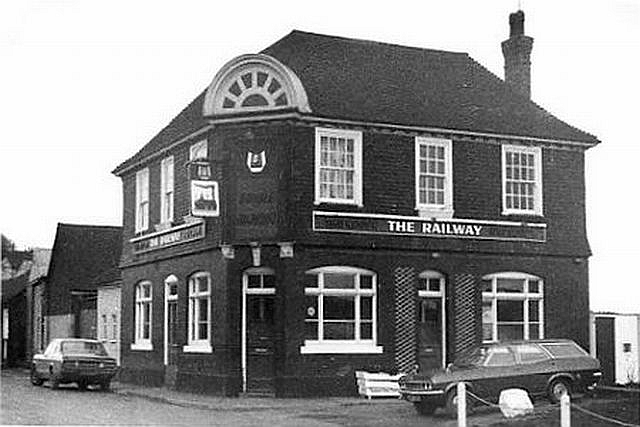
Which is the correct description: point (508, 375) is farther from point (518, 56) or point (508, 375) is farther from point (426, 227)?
point (518, 56)

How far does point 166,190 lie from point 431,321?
5088 millimetres

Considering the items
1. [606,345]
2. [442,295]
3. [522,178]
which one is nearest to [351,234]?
[442,295]

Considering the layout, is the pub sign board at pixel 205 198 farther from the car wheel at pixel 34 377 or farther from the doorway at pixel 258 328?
the car wheel at pixel 34 377

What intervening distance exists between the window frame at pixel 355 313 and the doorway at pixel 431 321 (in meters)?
0.79

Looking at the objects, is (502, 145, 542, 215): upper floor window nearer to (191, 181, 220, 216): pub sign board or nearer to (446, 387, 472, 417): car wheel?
(446, 387, 472, 417): car wheel

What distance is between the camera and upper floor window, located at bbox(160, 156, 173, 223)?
72.5 feet

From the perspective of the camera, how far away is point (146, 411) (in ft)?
62.2

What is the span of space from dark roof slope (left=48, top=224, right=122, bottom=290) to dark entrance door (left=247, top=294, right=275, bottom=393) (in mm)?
2698

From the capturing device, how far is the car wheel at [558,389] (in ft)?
63.9

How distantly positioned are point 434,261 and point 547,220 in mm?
2033

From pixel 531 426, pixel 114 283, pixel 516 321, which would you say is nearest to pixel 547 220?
pixel 516 321

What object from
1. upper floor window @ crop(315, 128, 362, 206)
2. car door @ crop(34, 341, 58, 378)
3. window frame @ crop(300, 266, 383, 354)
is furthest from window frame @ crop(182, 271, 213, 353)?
car door @ crop(34, 341, 58, 378)

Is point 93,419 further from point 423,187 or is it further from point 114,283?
point 423,187

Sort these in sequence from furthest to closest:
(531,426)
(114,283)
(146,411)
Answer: (114,283) < (146,411) < (531,426)
